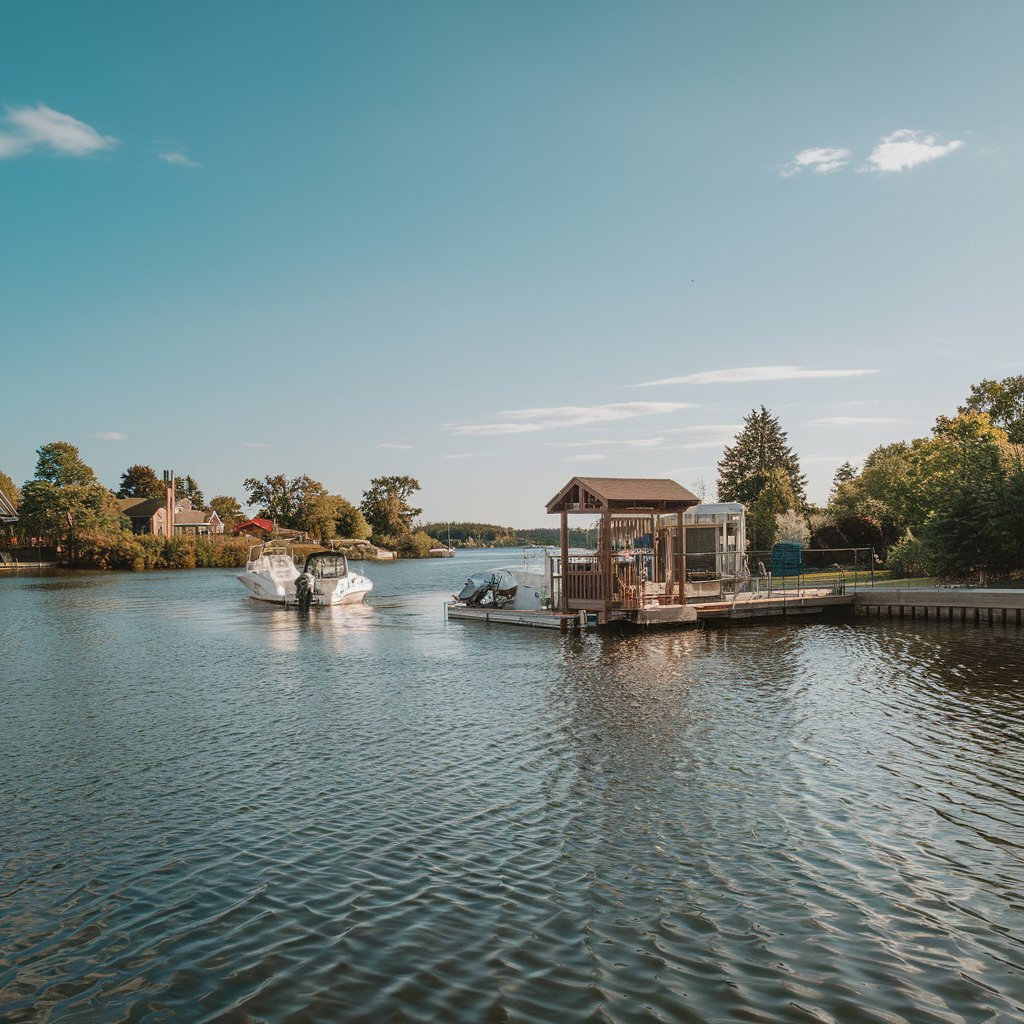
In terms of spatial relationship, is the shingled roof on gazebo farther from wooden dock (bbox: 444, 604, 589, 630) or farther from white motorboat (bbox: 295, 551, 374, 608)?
white motorboat (bbox: 295, 551, 374, 608)

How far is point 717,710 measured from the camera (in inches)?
673

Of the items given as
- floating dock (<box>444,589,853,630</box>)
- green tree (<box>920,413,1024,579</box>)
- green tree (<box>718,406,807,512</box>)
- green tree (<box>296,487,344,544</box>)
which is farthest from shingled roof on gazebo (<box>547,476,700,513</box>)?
green tree (<box>296,487,344,544</box>)

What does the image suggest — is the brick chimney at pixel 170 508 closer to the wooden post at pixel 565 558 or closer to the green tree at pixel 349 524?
the green tree at pixel 349 524

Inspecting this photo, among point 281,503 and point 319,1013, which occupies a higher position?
point 281,503

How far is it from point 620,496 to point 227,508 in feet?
424

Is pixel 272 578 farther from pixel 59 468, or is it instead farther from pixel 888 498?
pixel 59 468

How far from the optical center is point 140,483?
142500 mm

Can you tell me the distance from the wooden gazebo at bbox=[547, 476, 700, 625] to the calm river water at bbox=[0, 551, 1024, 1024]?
9305 millimetres

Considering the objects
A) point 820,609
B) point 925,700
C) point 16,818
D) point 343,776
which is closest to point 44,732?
point 16,818

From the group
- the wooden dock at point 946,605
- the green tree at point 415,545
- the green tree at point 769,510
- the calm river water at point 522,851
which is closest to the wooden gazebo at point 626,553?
the wooden dock at point 946,605

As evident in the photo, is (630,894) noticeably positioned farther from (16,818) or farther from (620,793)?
(16,818)

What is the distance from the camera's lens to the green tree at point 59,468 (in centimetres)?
10525

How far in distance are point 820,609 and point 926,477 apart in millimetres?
20101

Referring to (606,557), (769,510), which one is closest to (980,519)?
(606,557)
